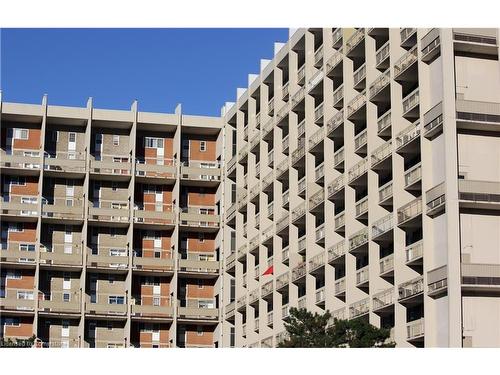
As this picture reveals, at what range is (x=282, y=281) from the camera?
224 ft

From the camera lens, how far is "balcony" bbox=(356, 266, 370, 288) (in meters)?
56.2

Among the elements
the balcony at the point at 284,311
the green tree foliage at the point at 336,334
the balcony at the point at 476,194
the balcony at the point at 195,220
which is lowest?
the green tree foliage at the point at 336,334

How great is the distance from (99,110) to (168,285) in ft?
46.3

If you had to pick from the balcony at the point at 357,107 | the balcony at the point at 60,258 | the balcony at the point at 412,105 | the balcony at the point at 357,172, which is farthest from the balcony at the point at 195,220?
the balcony at the point at 412,105

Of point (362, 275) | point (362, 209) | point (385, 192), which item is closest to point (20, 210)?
point (362, 209)

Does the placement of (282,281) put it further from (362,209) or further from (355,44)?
(355,44)

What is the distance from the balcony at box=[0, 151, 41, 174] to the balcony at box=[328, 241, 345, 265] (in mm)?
28383

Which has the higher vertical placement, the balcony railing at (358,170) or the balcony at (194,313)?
the balcony railing at (358,170)

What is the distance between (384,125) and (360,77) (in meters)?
4.57

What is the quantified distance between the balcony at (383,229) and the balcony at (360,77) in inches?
323

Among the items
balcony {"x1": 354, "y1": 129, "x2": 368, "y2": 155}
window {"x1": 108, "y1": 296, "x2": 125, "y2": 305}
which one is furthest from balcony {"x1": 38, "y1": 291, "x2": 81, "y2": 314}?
balcony {"x1": 354, "y1": 129, "x2": 368, "y2": 155}

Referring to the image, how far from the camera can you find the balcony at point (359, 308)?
55.3 meters

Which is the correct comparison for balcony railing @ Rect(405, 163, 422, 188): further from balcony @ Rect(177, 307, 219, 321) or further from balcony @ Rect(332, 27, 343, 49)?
balcony @ Rect(177, 307, 219, 321)

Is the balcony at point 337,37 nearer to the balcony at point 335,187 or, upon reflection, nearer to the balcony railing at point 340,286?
the balcony at point 335,187
